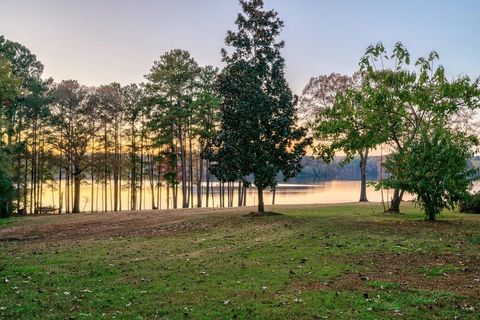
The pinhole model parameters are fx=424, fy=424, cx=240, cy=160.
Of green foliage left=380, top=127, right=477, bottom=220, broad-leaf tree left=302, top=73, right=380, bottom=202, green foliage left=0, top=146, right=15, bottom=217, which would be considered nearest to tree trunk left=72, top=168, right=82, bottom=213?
green foliage left=0, top=146, right=15, bottom=217

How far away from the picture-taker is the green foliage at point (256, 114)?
31.9 metres

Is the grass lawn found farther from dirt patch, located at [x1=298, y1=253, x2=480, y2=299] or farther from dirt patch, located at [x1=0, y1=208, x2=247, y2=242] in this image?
dirt patch, located at [x1=0, y1=208, x2=247, y2=242]

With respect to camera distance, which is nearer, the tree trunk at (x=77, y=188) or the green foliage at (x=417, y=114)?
the green foliage at (x=417, y=114)

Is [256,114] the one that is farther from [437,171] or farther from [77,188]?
[77,188]

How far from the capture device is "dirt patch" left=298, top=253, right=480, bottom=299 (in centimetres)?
1202

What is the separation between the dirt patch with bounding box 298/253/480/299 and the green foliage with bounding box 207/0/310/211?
1633 centimetres

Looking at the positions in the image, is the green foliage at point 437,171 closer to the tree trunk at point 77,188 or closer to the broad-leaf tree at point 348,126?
the broad-leaf tree at point 348,126

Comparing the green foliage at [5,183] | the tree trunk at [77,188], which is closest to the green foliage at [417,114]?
the green foliage at [5,183]

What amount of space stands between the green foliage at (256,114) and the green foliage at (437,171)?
9.12 m

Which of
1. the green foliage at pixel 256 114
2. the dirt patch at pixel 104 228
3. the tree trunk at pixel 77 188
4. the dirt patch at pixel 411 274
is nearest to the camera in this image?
the dirt patch at pixel 411 274

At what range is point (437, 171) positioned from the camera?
24.2 metres

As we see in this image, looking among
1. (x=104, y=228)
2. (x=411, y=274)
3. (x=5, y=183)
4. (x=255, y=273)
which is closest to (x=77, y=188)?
(x=5, y=183)

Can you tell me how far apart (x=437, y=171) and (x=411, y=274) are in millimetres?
12497

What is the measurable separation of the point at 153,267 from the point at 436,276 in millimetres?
9889
